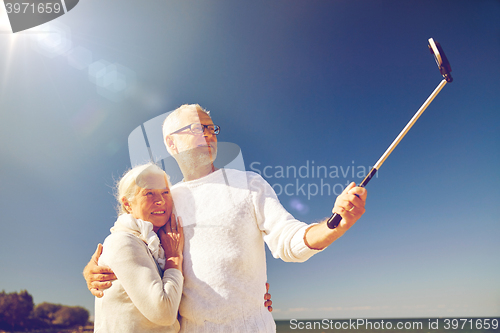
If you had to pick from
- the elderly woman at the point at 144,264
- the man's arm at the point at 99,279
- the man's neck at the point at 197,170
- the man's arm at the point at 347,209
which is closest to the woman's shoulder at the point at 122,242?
the elderly woman at the point at 144,264

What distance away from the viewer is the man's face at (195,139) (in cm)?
209

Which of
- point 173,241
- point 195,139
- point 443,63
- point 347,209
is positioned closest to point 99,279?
point 173,241

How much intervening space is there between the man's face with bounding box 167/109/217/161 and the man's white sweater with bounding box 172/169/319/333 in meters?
0.24

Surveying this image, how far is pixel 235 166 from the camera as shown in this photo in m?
2.21

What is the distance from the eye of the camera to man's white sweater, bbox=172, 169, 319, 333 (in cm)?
170

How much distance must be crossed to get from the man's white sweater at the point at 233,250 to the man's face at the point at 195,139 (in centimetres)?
24

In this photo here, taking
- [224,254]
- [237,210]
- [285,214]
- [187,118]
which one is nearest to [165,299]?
[224,254]

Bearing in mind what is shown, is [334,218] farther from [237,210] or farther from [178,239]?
[178,239]

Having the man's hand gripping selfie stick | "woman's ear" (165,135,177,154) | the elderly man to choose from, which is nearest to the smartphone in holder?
the man's hand gripping selfie stick

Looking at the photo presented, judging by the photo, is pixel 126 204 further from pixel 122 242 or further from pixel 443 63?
pixel 443 63

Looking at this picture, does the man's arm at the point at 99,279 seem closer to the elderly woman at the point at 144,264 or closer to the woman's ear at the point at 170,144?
the elderly woman at the point at 144,264

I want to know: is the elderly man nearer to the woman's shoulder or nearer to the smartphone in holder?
the woman's shoulder

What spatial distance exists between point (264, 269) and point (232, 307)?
0.30 m

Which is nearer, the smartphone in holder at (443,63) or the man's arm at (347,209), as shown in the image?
the man's arm at (347,209)
